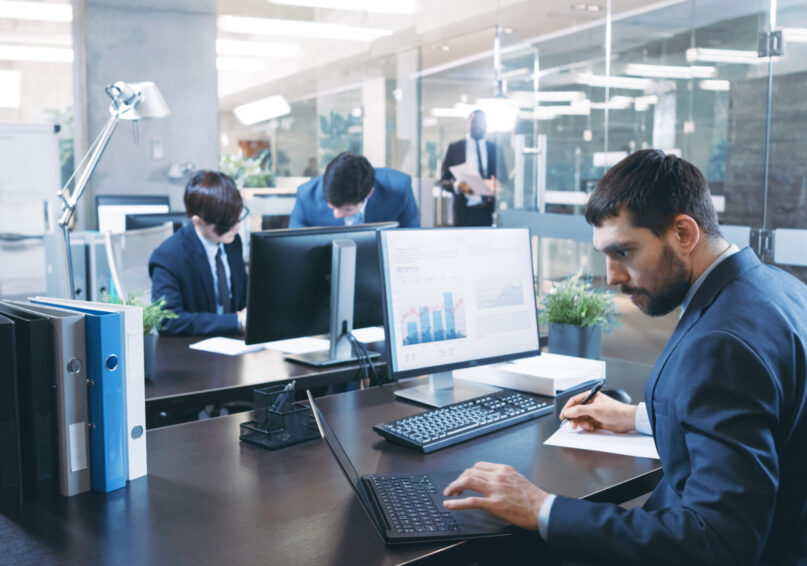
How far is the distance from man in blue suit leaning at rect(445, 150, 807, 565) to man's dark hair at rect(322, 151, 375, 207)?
228 centimetres

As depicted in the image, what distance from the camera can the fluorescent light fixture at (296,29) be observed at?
22.8 feet

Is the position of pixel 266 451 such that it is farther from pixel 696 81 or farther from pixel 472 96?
pixel 472 96

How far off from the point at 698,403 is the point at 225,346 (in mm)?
1789

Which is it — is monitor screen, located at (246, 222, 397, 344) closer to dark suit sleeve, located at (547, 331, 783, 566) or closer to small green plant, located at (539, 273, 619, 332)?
small green plant, located at (539, 273, 619, 332)

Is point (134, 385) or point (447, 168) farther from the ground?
point (447, 168)

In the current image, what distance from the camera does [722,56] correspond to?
3734 mm

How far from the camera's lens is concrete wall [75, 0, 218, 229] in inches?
250

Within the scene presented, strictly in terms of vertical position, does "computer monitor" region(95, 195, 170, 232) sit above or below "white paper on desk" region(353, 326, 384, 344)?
above

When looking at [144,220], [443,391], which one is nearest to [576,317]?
[443,391]

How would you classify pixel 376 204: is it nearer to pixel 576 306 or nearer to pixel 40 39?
pixel 576 306

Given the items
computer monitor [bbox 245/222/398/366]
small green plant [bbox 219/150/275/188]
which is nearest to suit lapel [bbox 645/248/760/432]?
computer monitor [bbox 245/222/398/366]

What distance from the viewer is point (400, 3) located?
297 inches

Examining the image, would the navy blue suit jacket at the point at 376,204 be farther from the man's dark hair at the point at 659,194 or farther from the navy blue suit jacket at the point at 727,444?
the navy blue suit jacket at the point at 727,444

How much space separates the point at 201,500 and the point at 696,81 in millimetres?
3468
